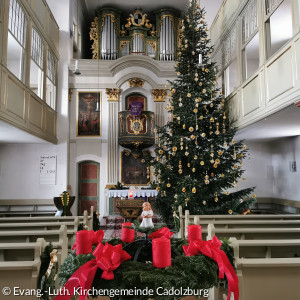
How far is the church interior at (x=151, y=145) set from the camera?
172 centimetres

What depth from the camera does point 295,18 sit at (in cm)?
464

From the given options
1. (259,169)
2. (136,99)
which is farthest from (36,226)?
(136,99)

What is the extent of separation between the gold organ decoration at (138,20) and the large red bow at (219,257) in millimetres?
12924

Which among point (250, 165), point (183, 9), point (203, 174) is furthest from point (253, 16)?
point (183, 9)

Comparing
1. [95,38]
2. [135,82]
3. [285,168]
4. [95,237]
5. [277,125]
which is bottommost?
[95,237]

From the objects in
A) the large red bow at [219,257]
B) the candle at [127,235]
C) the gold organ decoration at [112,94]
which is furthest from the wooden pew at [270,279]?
the gold organ decoration at [112,94]

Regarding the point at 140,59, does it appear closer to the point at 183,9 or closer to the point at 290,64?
the point at 183,9

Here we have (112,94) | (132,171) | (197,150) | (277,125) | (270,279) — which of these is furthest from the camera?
(112,94)

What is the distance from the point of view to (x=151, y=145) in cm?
1127

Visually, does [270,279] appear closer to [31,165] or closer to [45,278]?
[45,278]

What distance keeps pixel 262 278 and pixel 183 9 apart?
13.6 metres

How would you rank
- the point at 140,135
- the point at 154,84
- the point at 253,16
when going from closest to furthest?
the point at 253,16, the point at 140,135, the point at 154,84

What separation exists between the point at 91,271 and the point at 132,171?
10234 mm

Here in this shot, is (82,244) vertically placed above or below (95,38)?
Result: below
